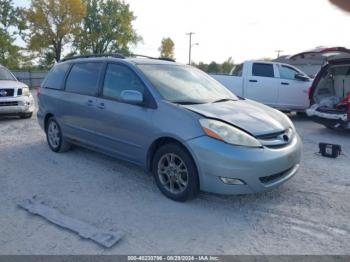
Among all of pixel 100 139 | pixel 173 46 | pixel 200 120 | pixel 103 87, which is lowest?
pixel 100 139

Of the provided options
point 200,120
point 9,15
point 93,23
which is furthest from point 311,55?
point 93,23

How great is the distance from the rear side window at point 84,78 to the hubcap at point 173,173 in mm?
1714

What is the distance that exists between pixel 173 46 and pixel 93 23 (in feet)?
42.0

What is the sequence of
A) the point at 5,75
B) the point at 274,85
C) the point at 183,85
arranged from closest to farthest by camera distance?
1. the point at 183,85
2. the point at 274,85
3. the point at 5,75

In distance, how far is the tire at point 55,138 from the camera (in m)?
5.80

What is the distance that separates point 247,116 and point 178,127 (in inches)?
34.2

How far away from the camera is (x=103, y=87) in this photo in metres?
4.78

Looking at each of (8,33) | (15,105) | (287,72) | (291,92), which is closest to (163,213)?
(15,105)

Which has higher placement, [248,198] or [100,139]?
Result: [100,139]

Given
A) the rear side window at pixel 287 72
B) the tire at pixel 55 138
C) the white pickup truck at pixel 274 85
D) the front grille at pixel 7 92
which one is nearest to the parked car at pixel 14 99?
the front grille at pixel 7 92

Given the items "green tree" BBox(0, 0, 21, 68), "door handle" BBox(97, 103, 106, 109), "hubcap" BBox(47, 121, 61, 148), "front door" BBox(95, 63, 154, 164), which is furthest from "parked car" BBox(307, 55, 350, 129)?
"green tree" BBox(0, 0, 21, 68)

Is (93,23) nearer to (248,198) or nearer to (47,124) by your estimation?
(47,124)

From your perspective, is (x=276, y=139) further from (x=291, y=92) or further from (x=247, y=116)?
(x=291, y=92)

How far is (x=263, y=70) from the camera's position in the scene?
407 inches
